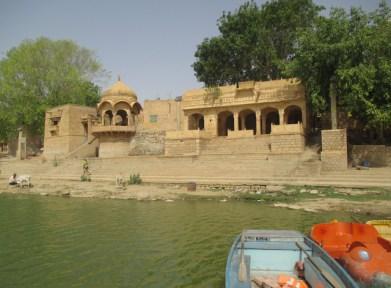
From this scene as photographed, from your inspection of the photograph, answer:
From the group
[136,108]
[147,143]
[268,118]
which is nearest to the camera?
[147,143]

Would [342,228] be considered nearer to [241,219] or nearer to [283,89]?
[241,219]

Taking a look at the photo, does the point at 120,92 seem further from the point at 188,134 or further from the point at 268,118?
the point at 268,118

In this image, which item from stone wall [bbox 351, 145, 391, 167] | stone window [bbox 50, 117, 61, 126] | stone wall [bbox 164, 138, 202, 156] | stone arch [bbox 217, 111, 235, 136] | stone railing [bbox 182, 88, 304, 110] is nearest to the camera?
stone wall [bbox 351, 145, 391, 167]

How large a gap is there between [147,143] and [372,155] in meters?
19.6

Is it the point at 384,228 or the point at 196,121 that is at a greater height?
the point at 196,121

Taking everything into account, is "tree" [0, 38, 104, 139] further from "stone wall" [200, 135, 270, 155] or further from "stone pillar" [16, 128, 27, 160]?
"stone wall" [200, 135, 270, 155]

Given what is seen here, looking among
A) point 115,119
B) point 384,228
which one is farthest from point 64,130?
point 384,228

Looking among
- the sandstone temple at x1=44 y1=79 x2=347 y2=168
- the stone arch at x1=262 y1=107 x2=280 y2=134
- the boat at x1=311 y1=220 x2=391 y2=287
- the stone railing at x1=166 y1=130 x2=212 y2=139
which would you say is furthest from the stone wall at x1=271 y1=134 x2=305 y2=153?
the boat at x1=311 y1=220 x2=391 y2=287

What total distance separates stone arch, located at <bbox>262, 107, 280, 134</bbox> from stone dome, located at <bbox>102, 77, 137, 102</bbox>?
13.3 meters

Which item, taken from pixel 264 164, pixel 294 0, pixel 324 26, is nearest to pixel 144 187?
pixel 264 164

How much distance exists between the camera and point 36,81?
3900cm

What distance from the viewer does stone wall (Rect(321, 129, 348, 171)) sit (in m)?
21.2

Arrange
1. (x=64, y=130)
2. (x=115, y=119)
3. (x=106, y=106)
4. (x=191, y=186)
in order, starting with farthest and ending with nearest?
(x=64, y=130) < (x=115, y=119) < (x=106, y=106) < (x=191, y=186)

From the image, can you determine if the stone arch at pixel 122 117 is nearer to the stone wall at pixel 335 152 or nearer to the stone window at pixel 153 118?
the stone window at pixel 153 118
